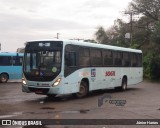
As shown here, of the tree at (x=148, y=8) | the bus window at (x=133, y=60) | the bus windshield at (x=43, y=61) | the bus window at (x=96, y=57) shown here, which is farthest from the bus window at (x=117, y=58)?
the tree at (x=148, y=8)

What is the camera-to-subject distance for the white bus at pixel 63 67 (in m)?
17.3

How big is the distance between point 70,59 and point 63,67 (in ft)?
2.86

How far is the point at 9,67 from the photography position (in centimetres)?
3322

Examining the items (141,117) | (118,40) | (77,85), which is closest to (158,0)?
(118,40)

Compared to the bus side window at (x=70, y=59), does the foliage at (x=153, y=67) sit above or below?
below

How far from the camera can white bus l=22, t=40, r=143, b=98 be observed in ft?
56.7

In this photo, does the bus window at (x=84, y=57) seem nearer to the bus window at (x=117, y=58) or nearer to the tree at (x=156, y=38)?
the bus window at (x=117, y=58)

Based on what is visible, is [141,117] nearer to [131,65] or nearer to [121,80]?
[121,80]

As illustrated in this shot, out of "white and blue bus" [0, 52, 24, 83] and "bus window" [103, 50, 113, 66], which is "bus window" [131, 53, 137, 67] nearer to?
"bus window" [103, 50, 113, 66]

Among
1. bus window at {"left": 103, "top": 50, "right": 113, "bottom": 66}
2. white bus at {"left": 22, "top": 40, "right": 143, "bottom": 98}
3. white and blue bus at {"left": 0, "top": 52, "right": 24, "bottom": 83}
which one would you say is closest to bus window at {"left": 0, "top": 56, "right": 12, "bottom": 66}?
white and blue bus at {"left": 0, "top": 52, "right": 24, "bottom": 83}

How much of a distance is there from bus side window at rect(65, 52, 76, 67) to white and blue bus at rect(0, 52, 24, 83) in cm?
1559

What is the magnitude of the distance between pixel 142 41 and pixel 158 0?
6.78 meters

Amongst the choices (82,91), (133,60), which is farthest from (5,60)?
(82,91)

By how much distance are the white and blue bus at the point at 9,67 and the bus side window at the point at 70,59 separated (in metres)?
15.6
